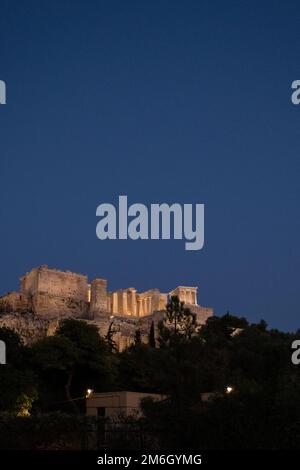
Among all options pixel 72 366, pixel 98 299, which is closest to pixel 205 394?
pixel 72 366

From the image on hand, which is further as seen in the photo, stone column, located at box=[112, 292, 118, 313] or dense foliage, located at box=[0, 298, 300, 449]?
stone column, located at box=[112, 292, 118, 313]

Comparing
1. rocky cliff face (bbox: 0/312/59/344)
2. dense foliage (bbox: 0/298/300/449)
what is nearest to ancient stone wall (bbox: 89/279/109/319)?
rocky cliff face (bbox: 0/312/59/344)

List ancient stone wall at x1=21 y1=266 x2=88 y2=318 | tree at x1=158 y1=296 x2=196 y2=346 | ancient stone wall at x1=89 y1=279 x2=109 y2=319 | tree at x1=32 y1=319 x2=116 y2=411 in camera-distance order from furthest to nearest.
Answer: ancient stone wall at x1=89 y1=279 x2=109 y2=319, ancient stone wall at x1=21 y1=266 x2=88 y2=318, tree at x1=32 y1=319 x2=116 y2=411, tree at x1=158 y1=296 x2=196 y2=346

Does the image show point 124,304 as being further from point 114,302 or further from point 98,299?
point 98,299

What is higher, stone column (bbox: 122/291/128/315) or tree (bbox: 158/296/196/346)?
stone column (bbox: 122/291/128/315)

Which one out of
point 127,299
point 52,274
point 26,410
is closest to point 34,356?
point 26,410

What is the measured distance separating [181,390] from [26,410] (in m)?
13.3

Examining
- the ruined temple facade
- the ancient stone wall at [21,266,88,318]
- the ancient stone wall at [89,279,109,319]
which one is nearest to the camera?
the ruined temple facade

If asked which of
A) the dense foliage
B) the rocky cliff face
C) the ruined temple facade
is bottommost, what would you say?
the dense foliage

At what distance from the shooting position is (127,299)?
79.4 m

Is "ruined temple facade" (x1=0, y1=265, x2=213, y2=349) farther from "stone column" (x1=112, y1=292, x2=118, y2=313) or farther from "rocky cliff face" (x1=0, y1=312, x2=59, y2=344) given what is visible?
"stone column" (x1=112, y1=292, x2=118, y2=313)

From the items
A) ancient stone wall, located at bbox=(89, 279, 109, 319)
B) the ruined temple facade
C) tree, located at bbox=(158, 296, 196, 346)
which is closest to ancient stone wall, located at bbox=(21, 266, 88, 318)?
the ruined temple facade
